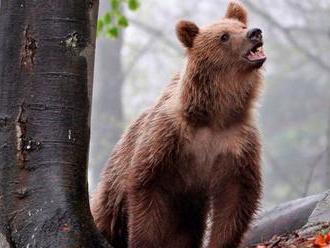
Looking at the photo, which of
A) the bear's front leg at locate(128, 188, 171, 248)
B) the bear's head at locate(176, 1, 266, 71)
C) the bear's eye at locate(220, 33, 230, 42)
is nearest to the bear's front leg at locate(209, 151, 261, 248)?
the bear's front leg at locate(128, 188, 171, 248)

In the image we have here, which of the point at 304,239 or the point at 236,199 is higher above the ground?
the point at 236,199

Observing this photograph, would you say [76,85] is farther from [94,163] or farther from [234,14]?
[94,163]

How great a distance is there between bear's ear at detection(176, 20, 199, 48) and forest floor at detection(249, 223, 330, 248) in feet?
4.87

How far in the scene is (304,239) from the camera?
588cm

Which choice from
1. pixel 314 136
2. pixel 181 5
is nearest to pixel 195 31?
pixel 314 136

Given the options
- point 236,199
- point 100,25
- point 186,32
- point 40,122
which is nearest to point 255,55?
point 186,32

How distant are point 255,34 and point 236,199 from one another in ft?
3.42

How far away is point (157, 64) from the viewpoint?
32156mm

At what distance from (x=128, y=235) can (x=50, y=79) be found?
1.36m

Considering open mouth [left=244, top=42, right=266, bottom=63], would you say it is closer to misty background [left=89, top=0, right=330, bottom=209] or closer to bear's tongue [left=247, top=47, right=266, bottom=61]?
bear's tongue [left=247, top=47, right=266, bottom=61]

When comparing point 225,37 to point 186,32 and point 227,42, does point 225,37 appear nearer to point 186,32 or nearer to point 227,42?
point 227,42

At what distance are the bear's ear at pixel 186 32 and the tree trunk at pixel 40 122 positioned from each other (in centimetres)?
89

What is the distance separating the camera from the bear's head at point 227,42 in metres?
5.17

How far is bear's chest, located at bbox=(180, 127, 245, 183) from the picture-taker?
17.4 feet
